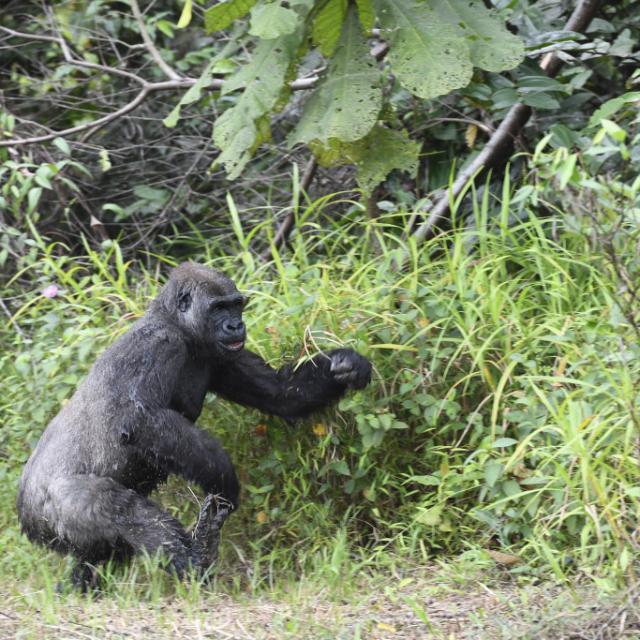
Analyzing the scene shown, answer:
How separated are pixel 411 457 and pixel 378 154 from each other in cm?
147

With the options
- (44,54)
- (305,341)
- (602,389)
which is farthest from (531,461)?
(44,54)

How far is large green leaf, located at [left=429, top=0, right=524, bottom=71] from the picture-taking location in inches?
189

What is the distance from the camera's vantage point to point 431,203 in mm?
5758

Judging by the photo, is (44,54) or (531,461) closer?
(531,461)

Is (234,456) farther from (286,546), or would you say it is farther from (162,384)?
(162,384)

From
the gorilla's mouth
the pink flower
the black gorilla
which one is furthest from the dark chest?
the pink flower

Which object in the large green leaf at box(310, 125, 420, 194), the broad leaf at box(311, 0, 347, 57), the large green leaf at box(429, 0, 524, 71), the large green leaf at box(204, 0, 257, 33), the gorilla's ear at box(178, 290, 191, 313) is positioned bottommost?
the gorilla's ear at box(178, 290, 191, 313)

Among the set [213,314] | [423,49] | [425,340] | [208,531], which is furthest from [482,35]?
[208,531]

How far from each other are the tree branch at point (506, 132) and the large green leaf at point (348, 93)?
960 mm

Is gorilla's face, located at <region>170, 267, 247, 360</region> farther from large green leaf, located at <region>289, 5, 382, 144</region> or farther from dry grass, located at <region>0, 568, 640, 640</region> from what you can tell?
dry grass, located at <region>0, 568, 640, 640</region>

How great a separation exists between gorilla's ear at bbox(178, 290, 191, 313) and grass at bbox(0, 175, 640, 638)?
2.01 ft

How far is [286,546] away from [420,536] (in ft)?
2.25

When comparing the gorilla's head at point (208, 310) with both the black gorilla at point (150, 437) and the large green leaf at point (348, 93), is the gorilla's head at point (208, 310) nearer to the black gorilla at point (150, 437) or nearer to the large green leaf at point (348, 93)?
the black gorilla at point (150, 437)

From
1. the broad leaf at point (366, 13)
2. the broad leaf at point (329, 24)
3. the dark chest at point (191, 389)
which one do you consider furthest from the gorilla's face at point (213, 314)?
the broad leaf at point (366, 13)
